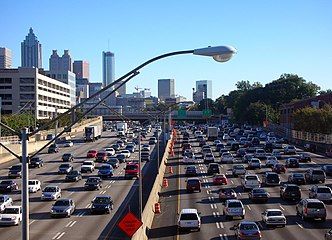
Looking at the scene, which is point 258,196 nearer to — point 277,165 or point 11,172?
point 277,165

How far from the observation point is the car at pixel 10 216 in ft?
117

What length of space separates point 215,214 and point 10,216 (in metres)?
12.9

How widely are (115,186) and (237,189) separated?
11412 mm

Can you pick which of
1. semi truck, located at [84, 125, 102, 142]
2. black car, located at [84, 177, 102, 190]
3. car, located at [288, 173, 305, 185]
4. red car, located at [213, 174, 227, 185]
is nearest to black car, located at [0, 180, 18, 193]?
black car, located at [84, 177, 102, 190]

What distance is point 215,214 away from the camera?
3981 cm

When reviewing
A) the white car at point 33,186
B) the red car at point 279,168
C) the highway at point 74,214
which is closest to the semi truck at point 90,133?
the highway at point 74,214

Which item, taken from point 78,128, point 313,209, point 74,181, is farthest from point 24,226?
point 78,128

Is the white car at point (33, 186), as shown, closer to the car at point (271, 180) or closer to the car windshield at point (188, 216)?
the car at point (271, 180)

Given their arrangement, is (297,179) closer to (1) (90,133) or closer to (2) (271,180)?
(2) (271,180)

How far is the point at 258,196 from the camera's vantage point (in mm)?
44156

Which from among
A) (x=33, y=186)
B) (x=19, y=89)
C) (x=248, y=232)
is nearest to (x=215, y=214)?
A: (x=248, y=232)

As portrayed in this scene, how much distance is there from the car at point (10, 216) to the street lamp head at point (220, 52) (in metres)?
25.1

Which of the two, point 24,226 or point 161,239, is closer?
point 24,226

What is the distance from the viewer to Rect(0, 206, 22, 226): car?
117 ft
